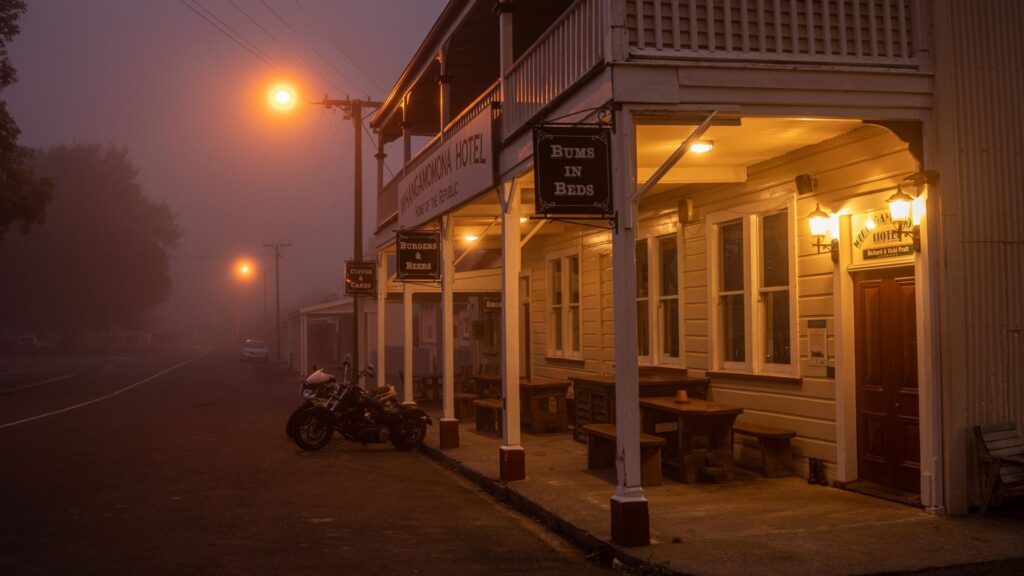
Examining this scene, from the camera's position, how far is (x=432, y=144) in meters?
15.5

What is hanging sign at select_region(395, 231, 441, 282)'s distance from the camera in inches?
598

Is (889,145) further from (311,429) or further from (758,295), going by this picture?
(311,429)

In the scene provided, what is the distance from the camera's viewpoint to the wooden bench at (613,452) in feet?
34.0

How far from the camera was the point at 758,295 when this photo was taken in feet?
36.7

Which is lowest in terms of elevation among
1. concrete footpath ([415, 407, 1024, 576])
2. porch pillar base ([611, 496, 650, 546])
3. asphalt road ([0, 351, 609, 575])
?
asphalt road ([0, 351, 609, 575])

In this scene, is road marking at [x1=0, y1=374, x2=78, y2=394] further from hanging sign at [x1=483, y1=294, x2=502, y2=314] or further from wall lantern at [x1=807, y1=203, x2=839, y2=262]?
wall lantern at [x1=807, y1=203, x2=839, y2=262]

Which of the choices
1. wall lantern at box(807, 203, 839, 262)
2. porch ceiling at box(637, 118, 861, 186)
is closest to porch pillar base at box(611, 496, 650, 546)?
porch ceiling at box(637, 118, 861, 186)

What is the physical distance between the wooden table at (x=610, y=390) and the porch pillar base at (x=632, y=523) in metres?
4.31

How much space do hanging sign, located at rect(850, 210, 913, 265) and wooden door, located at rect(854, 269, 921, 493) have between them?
217 mm

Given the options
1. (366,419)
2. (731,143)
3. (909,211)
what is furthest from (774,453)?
(366,419)

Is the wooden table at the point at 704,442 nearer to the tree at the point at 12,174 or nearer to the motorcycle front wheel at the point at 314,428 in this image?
the motorcycle front wheel at the point at 314,428

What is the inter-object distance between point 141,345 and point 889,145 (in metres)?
107

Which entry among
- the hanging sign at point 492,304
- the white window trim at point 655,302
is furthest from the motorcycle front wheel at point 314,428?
the hanging sign at point 492,304

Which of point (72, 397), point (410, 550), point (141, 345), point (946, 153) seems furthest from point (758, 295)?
point (141, 345)
